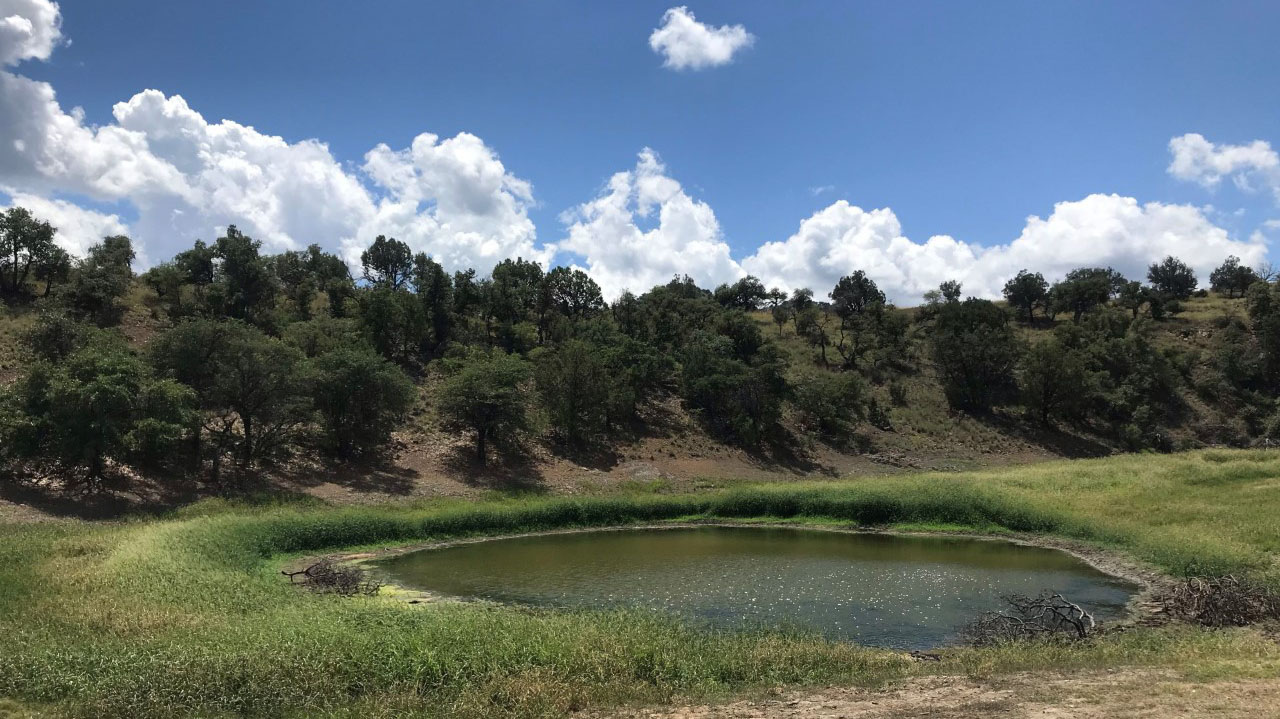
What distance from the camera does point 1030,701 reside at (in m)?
12.3

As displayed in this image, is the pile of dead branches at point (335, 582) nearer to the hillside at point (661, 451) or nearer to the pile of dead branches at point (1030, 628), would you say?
the hillside at point (661, 451)

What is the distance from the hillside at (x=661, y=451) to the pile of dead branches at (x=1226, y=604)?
1391 inches

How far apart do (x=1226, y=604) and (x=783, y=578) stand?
46.5ft

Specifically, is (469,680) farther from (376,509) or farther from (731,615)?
(376,509)

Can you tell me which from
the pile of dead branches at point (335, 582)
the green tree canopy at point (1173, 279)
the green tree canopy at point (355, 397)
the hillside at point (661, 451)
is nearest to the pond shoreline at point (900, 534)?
the pile of dead branches at point (335, 582)

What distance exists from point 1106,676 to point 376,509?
122 feet

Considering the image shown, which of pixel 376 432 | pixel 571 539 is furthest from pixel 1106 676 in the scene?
pixel 376 432

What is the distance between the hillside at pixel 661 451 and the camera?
44.5 metres

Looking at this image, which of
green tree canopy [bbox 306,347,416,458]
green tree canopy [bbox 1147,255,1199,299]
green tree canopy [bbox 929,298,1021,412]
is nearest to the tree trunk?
green tree canopy [bbox 306,347,416,458]

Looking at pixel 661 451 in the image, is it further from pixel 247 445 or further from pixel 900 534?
pixel 247 445

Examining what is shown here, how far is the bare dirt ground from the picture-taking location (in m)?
11.4

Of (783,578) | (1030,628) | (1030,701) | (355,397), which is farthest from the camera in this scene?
(355,397)

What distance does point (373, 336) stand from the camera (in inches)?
2665

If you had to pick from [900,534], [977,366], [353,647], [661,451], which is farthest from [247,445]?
[977,366]
